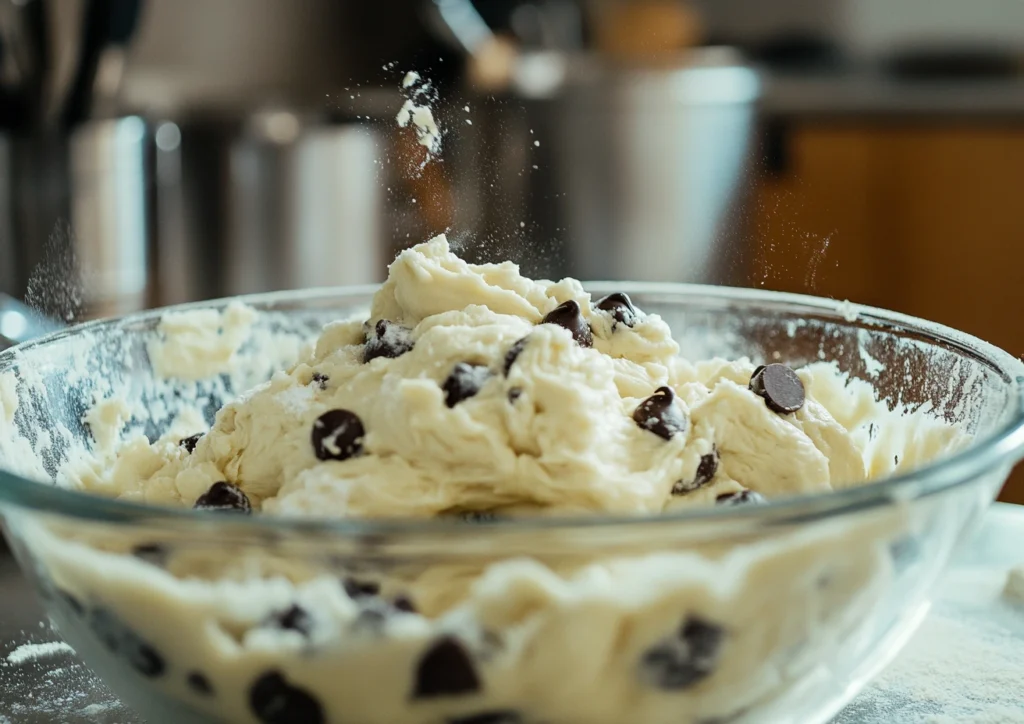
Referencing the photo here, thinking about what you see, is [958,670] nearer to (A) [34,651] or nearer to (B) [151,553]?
(B) [151,553]

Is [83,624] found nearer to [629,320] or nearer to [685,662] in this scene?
[685,662]

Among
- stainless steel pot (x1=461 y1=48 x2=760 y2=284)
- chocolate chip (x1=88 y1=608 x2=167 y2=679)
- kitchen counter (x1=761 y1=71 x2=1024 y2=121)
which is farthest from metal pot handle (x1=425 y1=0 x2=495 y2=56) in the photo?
chocolate chip (x1=88 y1=608 x2=167 y2=679)

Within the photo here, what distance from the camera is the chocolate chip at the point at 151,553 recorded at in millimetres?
671

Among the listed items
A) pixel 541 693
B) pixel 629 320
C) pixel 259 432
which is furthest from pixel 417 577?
pixel 629 320

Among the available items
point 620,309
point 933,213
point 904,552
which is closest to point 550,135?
point 933,213

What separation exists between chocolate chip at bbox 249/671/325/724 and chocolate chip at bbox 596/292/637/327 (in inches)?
19.2

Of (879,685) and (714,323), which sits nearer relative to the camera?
(879,685)

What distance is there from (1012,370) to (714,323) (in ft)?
1.25

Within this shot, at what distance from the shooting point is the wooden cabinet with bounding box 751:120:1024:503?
321cm

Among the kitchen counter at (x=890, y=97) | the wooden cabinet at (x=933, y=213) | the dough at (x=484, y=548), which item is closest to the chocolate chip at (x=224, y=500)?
the dough at (x=484, y=548)

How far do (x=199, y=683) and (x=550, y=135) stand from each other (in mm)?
2476

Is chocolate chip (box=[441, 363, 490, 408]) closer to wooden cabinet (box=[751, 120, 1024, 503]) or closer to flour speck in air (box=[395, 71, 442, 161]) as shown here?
flour speck in air (box=[395, 71, 442, 161])

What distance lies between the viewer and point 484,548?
615 millimetres

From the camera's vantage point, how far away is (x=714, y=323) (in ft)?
4.16
